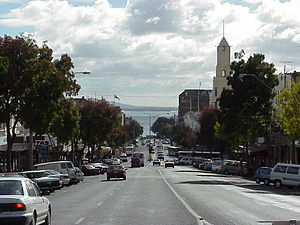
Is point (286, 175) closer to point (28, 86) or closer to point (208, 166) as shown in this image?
point (28, 86)

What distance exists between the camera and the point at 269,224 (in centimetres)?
1966

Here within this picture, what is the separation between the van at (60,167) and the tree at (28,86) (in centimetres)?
759

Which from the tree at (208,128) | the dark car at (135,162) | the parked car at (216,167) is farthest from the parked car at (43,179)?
the tree at (208,128)

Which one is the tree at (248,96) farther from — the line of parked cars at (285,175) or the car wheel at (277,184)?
the car wheel at (277,184)

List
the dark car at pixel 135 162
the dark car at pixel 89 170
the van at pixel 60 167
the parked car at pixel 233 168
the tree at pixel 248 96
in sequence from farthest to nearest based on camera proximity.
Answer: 1. the dark car at pixel 135 162
2. the parked car at pixel 233 168
3. the dark car at pixel 89 170
4. the tree at pixel 248 96
5. the van at pixel 60 167

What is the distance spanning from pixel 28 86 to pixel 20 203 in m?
27.4

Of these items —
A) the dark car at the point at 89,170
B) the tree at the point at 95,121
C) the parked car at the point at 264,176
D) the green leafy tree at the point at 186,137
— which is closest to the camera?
the parked car at the point at 264,176

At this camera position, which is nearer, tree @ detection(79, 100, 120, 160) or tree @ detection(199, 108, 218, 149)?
tree @ detection(79, 100, 120, 160)

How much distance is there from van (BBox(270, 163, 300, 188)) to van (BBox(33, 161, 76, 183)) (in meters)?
16.1

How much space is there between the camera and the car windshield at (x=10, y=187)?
16.4 metres

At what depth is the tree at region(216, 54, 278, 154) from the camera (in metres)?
62.1

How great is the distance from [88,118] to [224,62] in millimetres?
64462

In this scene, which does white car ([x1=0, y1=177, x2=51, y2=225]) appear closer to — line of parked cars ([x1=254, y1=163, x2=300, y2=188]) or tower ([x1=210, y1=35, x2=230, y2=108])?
line of parked cars ([x1=254, y1=163, x2=300, y2=188])

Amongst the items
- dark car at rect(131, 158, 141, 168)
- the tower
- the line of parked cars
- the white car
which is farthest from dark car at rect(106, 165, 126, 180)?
the tower
